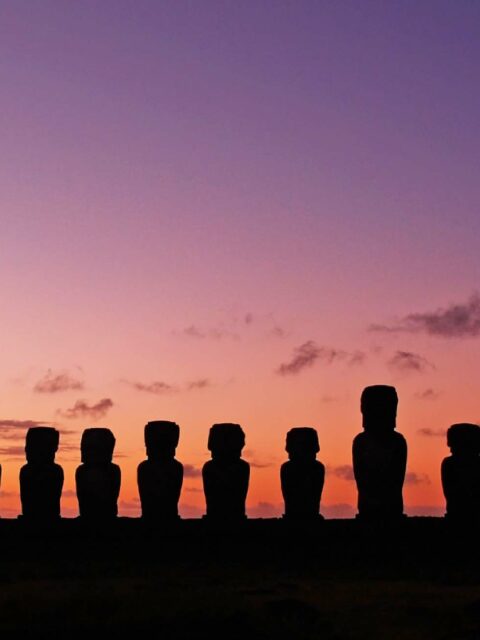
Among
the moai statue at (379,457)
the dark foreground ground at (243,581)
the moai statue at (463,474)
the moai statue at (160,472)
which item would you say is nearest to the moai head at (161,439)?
the moai statue at (160,472)

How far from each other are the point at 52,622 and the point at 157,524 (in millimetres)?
7464

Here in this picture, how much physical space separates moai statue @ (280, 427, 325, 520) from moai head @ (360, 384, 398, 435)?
5.32 ft

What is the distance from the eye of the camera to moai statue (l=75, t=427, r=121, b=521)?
926 inches

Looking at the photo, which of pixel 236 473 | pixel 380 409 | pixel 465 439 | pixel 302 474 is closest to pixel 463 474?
pixel 465 439

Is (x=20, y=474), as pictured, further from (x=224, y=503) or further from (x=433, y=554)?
(x=433, y=554)

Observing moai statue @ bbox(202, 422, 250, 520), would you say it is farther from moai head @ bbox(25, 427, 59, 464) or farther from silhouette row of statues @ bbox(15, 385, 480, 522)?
moai head @ bbox(25, 427, 59, 464)

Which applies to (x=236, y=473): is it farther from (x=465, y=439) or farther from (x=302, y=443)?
(x=465, y=439)

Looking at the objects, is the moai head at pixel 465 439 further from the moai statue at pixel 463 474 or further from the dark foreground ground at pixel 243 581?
the dark foreground ground at pixel 243 581

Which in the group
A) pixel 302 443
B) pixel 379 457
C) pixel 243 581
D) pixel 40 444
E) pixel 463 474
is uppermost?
pixel 40 444

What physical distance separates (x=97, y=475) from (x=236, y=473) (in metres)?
2.81

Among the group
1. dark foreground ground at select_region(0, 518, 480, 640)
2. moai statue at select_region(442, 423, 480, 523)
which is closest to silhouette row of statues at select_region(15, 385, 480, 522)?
moai statue at select_region(442, 423, 480, 523)

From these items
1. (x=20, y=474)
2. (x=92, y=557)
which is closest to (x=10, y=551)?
(x=92, y=557)

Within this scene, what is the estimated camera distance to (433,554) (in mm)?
20484

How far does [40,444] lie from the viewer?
24.0 meters
